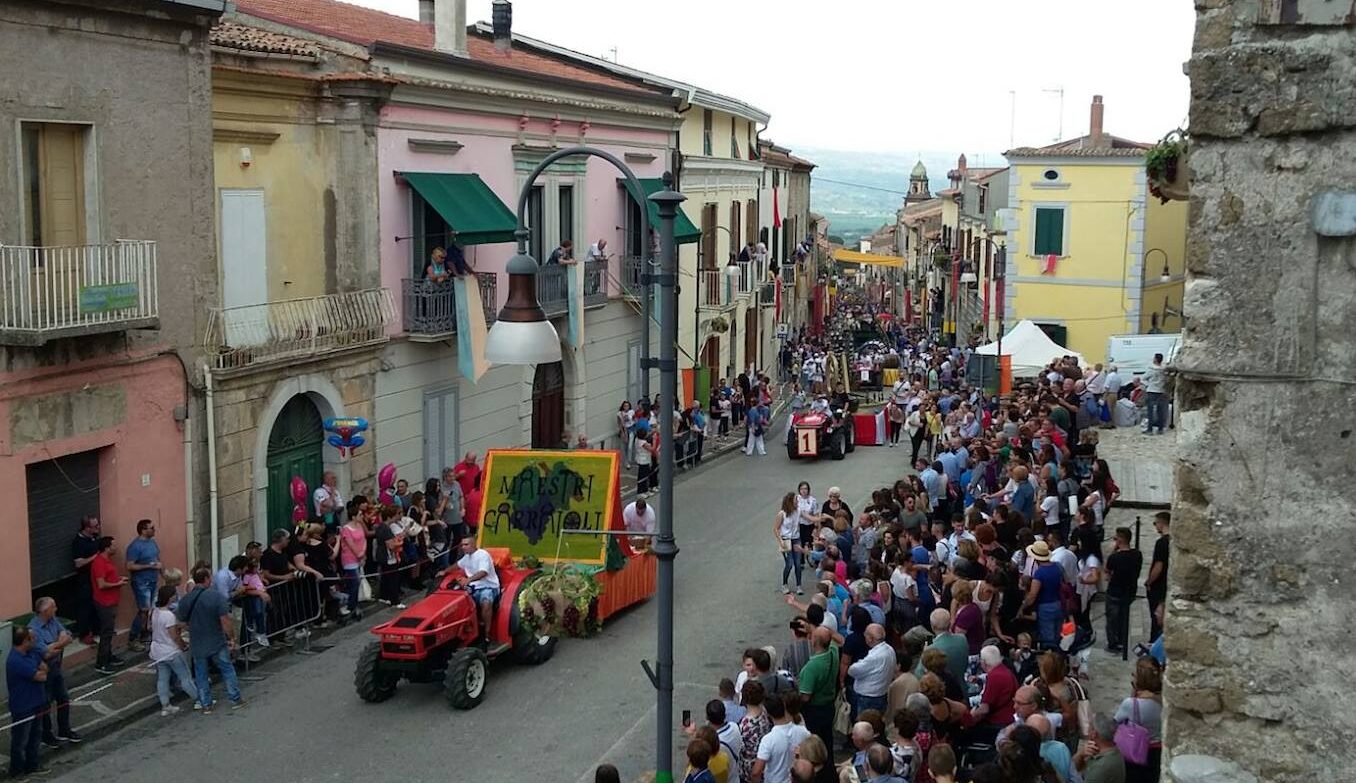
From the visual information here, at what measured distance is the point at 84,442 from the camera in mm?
15633

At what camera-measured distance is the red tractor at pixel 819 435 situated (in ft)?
98.9

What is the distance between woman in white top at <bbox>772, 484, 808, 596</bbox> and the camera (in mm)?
18234

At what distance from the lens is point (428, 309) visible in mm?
22391

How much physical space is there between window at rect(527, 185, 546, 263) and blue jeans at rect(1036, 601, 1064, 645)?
15.3 metres

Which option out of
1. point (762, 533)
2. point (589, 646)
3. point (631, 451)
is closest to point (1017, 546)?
point (589, 646)

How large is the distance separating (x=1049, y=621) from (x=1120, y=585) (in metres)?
1.06

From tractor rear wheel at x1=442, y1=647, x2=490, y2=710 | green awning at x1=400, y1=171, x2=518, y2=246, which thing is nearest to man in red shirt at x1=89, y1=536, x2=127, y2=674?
tractor rear wheel at x1=442, y1=647, x2=490, y2=710

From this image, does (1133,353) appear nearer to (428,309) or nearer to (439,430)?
(439,430)

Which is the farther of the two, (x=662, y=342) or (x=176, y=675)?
(x=176, y=675)

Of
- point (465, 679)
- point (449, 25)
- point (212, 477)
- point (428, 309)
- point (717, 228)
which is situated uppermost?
point (449, 25)

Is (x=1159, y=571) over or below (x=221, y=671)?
over

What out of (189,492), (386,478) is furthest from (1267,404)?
(386,478)

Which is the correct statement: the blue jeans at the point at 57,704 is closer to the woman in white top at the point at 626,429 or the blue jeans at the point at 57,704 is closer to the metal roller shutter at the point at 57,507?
the metal roller shutter at the point at 57,507

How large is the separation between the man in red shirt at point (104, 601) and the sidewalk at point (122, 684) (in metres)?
0.15
